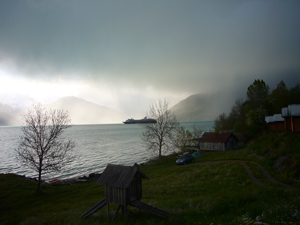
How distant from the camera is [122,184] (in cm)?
1257

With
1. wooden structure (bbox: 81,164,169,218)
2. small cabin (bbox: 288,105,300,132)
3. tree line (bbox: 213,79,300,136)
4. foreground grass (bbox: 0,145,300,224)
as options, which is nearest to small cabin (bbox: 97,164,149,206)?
wooden structure (bbox: 81,164,169,218)

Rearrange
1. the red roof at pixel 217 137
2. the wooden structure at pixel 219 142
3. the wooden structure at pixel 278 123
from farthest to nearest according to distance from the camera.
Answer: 1. the red roof at pixel 217 137
2. the wooden structure at pixel 219 142
3. the wooden structure at pixel 278 123

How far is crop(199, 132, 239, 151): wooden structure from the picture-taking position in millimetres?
52875

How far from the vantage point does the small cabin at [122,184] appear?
41.2ft

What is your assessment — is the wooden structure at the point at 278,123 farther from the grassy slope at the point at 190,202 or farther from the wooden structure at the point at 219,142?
the wooden structure at the point at 219,142

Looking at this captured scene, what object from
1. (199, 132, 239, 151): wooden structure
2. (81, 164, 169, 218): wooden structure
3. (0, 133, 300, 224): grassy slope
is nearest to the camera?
(0, 133, 300, 224): grassy slope

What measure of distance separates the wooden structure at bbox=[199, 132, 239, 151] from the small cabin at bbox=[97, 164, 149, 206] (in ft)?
149

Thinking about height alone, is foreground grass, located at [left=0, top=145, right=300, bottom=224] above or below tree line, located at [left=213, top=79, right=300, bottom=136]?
below

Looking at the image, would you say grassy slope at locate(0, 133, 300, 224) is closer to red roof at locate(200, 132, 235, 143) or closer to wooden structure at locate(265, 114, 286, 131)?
wooden structure at locate(265, 114, 286, 131)

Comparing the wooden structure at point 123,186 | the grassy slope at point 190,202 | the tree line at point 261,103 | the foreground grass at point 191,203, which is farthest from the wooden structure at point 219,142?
the wooden structure at point 123,186

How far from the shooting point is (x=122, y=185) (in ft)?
41.0

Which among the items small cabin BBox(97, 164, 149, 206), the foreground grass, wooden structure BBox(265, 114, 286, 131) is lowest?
the foreground grass

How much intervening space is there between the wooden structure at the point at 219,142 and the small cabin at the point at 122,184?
45.4 m

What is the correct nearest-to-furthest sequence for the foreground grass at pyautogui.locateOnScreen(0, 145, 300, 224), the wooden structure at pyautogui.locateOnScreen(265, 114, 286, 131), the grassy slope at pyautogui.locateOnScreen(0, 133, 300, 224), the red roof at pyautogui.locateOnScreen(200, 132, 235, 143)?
the foreground grass at pyautogui.locateOnScreen(0, 145, 300, 224)
the grassy slope at pyautogui.locateOnScreen(0, 133, 300, 224)
the wooden structure at pyautogui.locateOnScreen(265, 114, 286, 131)
the red roof at pyautogui.locateOnScreen(200, 132, 235, 143)
